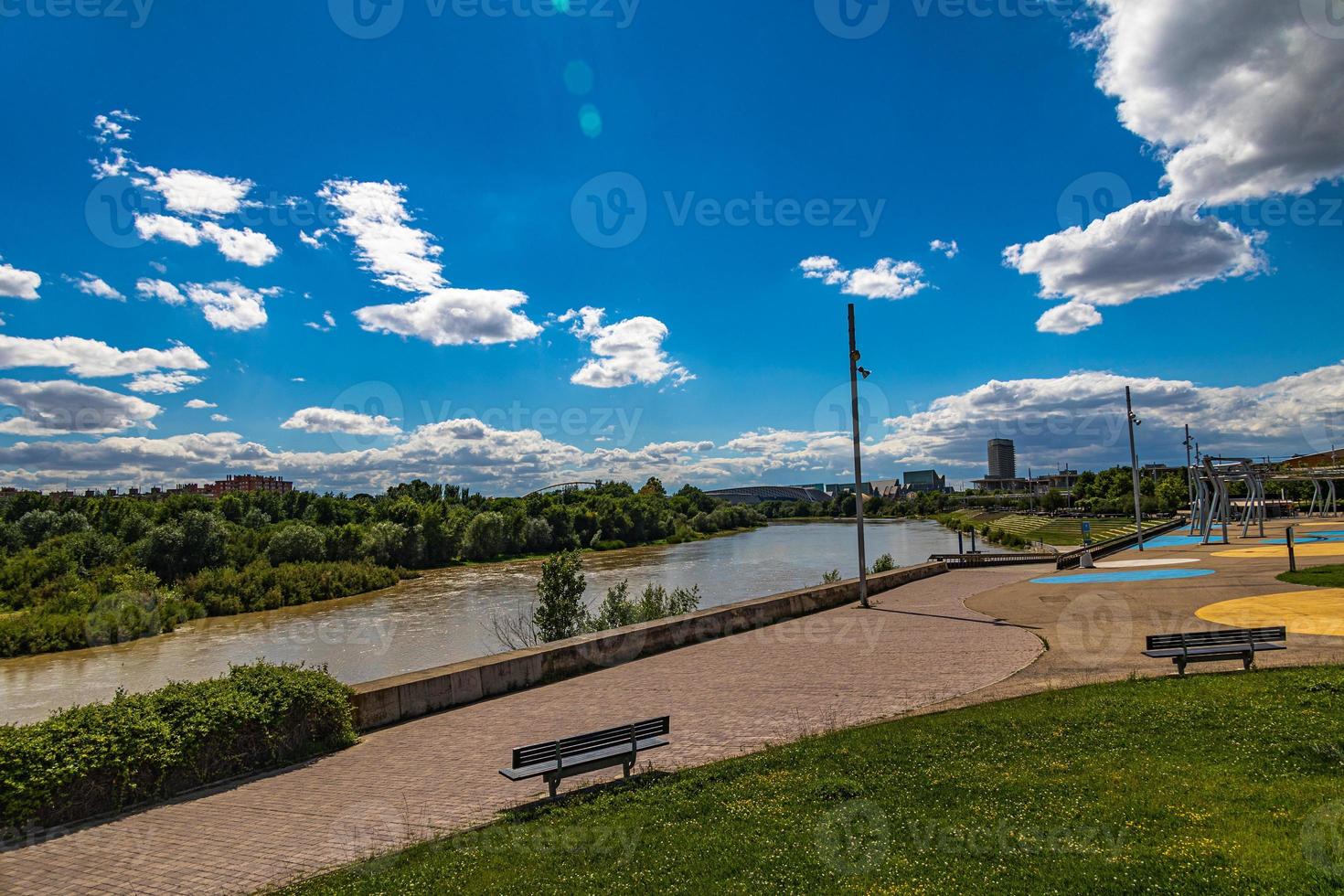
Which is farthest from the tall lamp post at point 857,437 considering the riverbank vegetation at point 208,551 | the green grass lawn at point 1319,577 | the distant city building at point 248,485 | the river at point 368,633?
the distant city building at point 248,485

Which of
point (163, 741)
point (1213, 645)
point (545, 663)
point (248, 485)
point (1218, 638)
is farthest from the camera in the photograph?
point (248, 485)

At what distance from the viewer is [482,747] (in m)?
8.75

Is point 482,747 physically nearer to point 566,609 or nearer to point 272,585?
point 566,609

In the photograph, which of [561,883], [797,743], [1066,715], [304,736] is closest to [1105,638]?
[1066,715]

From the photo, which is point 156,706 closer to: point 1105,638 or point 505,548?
point 1105,638

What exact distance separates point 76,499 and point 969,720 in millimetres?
92454

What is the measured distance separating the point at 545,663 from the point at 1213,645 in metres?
9.46

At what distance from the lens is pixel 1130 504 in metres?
80.8

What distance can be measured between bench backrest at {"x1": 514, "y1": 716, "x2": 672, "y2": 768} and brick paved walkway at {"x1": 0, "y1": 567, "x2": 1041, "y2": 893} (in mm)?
506

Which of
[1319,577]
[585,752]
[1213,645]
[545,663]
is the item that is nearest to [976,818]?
[585,752]

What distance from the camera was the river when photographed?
25.0 meters

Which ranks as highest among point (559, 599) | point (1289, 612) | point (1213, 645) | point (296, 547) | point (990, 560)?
point (1213, 645)

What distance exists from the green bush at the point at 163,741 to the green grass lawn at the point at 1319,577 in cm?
2040

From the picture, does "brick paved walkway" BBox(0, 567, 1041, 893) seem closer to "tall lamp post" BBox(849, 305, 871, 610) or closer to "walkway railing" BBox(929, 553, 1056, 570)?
"tall lamp post" BBox(849, 305, 871, 610)
